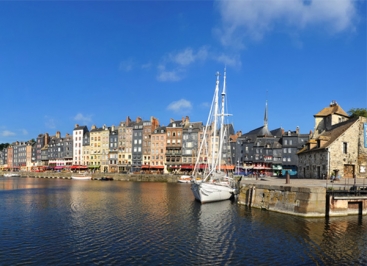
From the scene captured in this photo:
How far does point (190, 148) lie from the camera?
114312 millimetres

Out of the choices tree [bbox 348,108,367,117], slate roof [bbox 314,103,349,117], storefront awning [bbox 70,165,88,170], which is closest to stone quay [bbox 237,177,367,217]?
slate roof [bbox 314,103,349,117]

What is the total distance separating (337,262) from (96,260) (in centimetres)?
1325

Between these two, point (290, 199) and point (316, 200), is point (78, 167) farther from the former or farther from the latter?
point (316, 200)

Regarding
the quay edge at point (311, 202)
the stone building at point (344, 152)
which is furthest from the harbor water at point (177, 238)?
the stone building at point (344, 152)

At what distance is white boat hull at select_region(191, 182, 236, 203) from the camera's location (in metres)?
41.3

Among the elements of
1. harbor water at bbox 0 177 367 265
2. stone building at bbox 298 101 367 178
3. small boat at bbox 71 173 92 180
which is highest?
stone building at bbox 298 101 367 178

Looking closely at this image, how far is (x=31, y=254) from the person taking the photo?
63.6 feet

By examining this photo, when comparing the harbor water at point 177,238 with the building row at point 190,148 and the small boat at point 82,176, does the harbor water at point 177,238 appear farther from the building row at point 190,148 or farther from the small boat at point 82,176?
the small boat at point 82,176

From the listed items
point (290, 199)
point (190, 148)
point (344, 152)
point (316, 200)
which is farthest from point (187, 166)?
point (316, 200)

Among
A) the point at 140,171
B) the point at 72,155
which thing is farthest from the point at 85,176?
the point at 72,155

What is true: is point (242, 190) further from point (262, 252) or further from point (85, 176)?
point (85, 176)

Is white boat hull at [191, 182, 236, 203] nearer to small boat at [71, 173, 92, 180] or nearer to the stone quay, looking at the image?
the stone quay

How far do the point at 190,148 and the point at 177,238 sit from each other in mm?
91036

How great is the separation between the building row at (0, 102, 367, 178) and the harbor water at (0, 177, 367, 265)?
1033 inches
